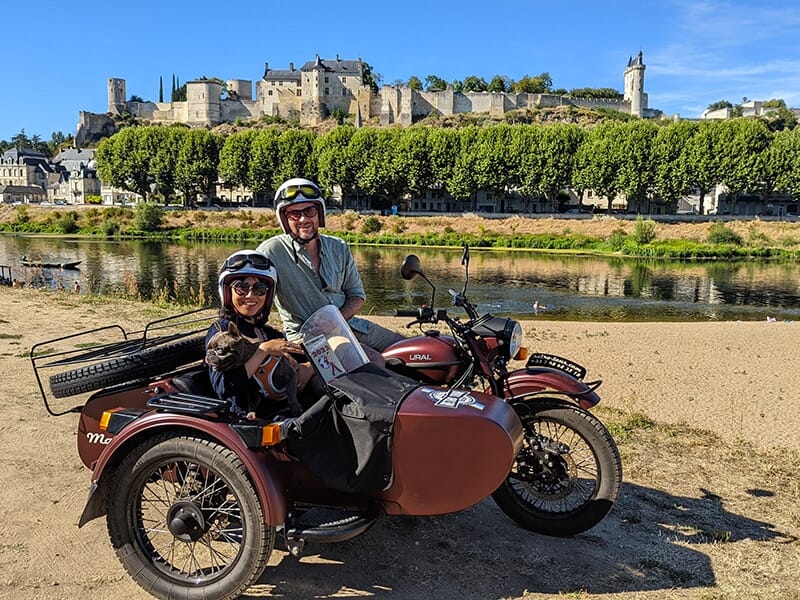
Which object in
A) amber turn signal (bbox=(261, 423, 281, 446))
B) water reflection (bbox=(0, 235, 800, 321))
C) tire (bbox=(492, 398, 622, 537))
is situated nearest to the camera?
amber turn signal (bbox=(261, 423, 281, 446))

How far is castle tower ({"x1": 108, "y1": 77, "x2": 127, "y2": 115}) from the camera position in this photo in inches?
5236

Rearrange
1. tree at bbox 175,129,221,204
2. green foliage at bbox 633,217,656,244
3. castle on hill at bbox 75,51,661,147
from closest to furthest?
1. green foliage at bbox 633,217,656,244
2. tree at bbox 175,129,221,204
3. castle on hill at bbox 75,51,661,147

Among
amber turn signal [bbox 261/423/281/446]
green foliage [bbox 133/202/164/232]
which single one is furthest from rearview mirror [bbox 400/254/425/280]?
green foliage [bbox 133/202/164/232]

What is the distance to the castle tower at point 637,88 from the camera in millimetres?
121625

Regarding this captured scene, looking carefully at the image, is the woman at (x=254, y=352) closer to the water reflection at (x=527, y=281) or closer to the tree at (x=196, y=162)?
the water reflection at (x=527, y=281)

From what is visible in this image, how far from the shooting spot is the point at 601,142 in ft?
218

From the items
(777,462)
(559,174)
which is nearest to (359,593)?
(777,462)

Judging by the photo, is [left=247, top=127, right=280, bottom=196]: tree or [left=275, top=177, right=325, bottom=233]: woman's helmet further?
[left=247, top=127, right=280, bottom=196]: tree

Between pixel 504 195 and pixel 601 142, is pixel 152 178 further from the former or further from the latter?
pixel 601 142

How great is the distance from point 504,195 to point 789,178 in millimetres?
28594

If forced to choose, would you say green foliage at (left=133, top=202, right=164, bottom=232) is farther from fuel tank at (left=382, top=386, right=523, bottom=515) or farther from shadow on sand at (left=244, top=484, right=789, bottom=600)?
fuel tank at (left=382, top=386, right=523, bottom=515)

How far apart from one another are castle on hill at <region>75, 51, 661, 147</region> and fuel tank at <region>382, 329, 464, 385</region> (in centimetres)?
11601

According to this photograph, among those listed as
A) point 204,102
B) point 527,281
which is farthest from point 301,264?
point 204,102

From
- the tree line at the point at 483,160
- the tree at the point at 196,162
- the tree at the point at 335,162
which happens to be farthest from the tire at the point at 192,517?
the tree at the point at 196,162
